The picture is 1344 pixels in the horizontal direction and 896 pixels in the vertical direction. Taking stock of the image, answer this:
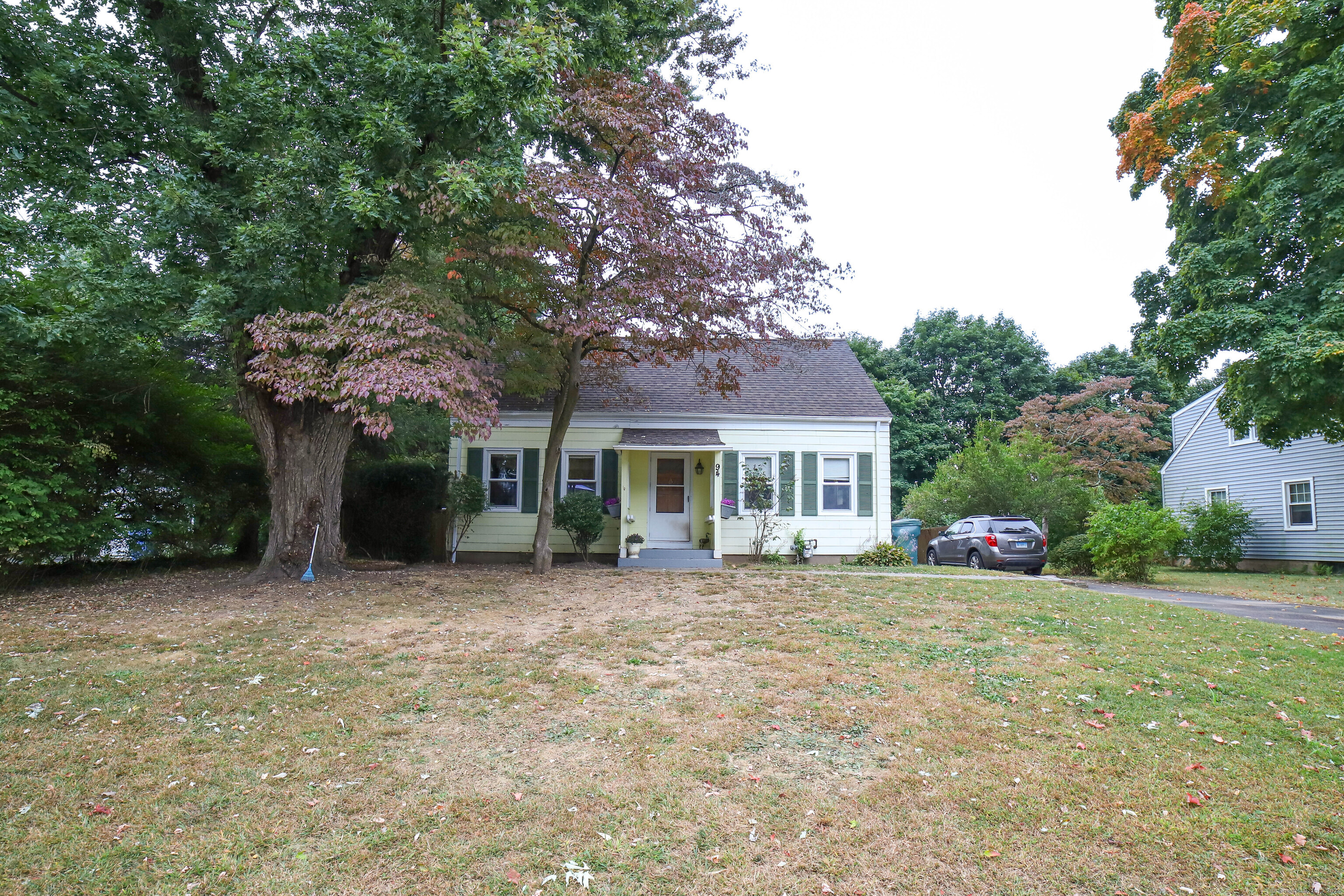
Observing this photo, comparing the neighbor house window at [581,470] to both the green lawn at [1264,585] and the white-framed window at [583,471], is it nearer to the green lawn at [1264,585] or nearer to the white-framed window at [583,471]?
the white-framed window at [583,471]

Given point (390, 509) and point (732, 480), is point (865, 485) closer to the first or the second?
point (732, 480)

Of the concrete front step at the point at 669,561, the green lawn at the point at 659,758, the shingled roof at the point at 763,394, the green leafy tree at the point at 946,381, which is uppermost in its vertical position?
the green leafy tree at the point at 946,381

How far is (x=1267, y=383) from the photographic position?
11.9 meters

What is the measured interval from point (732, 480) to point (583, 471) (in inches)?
130

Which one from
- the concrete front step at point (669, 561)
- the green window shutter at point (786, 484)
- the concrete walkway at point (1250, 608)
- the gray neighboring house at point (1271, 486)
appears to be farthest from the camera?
the gray neighboring house at point (1271, 486)

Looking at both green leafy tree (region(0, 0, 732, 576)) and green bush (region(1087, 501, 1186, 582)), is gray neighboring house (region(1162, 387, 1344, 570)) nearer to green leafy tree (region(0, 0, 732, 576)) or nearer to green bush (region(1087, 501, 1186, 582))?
green bush (region(1087, 501, 1186, 582))

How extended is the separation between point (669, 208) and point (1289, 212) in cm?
1064

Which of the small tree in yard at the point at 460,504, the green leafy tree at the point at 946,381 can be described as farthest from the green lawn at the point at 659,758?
the green leafy tree at the point at 946,381

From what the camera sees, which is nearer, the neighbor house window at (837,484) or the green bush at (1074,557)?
the green bush at (1074,557)

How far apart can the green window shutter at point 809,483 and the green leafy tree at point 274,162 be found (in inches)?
339

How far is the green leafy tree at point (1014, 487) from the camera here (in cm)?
1827

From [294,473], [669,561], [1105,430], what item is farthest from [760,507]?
[1105,430]

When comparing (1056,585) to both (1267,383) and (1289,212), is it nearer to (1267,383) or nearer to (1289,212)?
(1267,383)

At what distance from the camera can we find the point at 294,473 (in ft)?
33.2
